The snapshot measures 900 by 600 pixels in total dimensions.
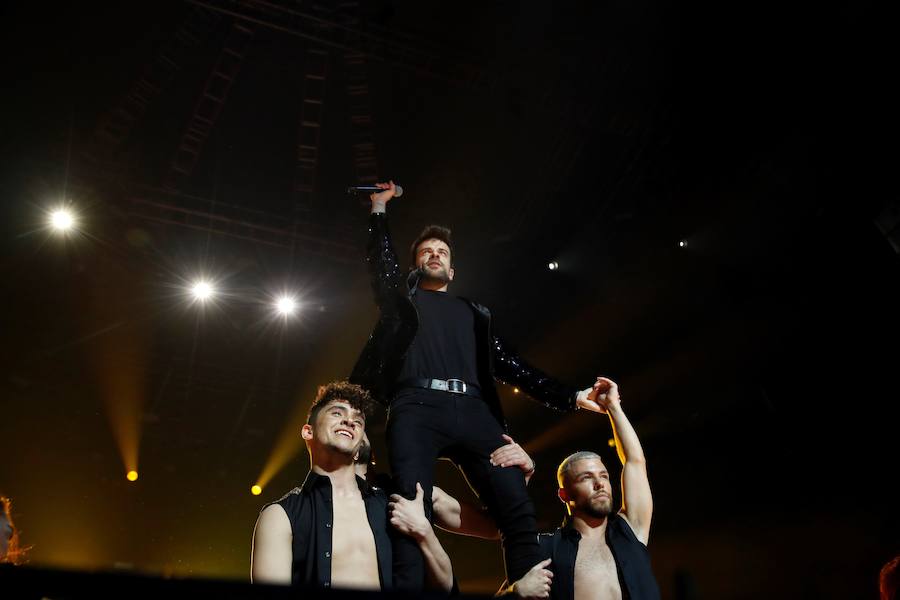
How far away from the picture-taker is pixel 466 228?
8156 millimetres

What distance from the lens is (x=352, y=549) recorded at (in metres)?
2.69

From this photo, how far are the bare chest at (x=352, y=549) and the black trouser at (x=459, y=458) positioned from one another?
0.22 meters

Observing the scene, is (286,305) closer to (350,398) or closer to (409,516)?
(350,398)

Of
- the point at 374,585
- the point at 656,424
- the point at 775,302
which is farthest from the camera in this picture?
the point at 656,424

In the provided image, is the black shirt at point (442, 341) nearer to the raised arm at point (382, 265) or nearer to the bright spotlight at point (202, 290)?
the raised arm at point (382, 265)

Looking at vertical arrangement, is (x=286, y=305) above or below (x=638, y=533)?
above

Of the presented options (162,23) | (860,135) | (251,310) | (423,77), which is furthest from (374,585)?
(251,310)

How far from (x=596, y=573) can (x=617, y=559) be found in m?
0.14

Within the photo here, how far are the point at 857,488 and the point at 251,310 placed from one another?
7.98 meters

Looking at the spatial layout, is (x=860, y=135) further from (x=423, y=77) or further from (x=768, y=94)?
(x=423, y=77)

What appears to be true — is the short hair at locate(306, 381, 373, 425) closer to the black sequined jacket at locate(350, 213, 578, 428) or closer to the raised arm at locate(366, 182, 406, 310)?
the black sequined jacket at locate(350, 213, 578, 428)

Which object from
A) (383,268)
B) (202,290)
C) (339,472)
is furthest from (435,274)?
(202,290)

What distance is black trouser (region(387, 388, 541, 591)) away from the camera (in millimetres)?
2643

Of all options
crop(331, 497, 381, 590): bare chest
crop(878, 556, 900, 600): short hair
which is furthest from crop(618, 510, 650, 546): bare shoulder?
crop(331, 497, 381, 590): bare chest
